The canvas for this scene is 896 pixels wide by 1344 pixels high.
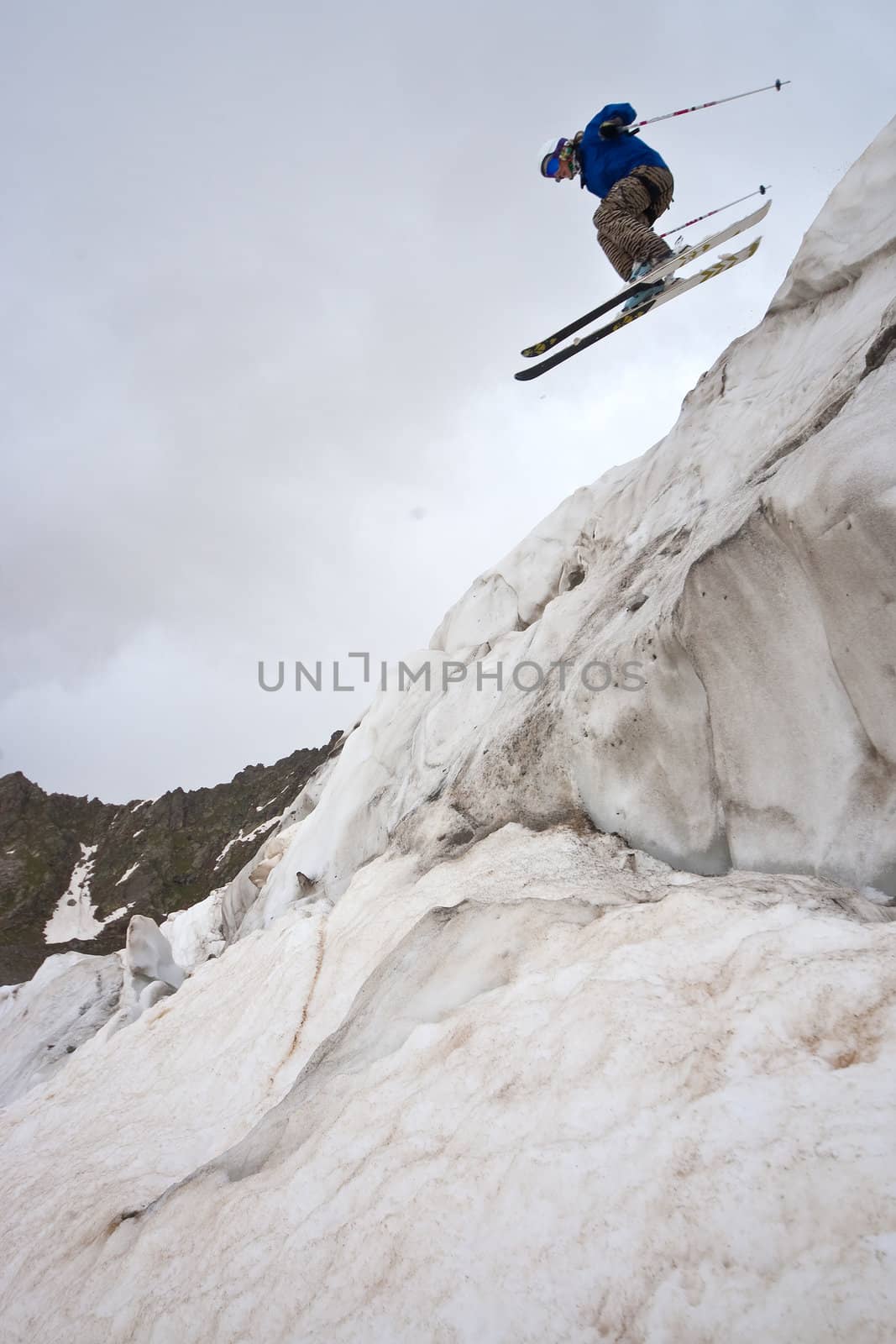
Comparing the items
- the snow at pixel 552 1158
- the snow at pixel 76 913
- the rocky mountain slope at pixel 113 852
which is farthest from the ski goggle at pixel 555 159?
the snow at pixel 76 913

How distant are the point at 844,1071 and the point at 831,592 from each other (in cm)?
363

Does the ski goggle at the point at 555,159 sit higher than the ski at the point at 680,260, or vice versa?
the ski goggle at the point at 555,159

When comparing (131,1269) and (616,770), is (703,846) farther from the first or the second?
(131,1269)

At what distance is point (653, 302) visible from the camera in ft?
44.4

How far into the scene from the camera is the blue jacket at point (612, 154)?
12.9 metres

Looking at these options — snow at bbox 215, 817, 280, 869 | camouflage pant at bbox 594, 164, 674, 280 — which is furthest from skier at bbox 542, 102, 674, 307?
snow at bbox 215, 817, 280, 869

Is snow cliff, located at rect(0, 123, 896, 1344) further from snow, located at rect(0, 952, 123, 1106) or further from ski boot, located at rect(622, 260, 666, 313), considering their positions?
snow, located at rect(0, 952, 123, 1106)

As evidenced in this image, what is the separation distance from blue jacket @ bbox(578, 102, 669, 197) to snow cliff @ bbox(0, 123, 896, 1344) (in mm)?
4430

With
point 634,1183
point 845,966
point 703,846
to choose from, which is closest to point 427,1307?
point 634,1183

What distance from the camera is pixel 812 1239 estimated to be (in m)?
2.79

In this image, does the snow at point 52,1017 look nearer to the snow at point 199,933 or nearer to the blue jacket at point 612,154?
the snow at point 199,933

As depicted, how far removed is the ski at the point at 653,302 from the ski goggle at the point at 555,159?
2941mm

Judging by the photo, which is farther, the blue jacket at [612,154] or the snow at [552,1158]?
the blue jacket at [612,154]

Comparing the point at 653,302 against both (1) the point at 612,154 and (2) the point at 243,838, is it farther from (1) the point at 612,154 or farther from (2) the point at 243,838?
(2) the point at 243,838
